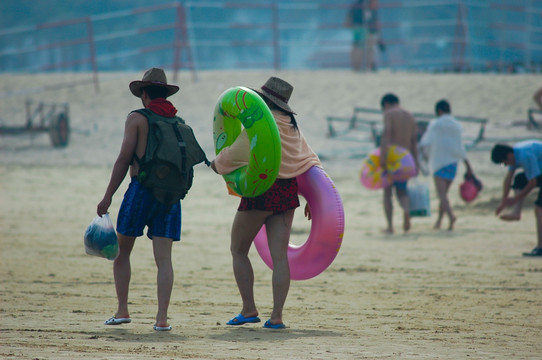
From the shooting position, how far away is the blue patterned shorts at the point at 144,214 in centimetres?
483

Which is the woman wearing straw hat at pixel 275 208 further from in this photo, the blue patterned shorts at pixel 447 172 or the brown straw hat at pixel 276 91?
the blue patterned shorts at pixel 447 172

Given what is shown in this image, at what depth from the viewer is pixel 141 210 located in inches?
191

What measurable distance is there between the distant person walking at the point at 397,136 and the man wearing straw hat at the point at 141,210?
16.9ft

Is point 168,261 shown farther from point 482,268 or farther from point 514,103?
point 514,103

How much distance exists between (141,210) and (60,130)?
1325 centimetres

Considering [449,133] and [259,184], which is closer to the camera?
[259,184]

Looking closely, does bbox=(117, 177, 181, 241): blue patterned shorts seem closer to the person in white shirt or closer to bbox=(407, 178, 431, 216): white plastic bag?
bbox=(407, 178, 431, 216): white plastic bag

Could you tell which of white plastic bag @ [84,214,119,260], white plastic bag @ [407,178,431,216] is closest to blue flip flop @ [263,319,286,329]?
white plastic bag @ [84,214,119,260]

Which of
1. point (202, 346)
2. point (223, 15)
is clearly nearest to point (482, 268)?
point (202, 346)

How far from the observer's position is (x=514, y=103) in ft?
58.0

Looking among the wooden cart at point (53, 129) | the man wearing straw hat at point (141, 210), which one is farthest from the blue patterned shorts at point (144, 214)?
the wooden cart at point (53, 129)

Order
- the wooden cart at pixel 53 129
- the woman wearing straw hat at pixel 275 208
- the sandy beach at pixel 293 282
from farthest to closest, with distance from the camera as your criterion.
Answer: the wooden cart at pixel 53 129 < the woman wearing straw hat at pixel 275 208 < the sandy beach at pixel 293 282

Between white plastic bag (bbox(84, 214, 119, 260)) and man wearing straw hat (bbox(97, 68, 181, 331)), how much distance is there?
66mm

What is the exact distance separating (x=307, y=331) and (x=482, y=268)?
3.26 m
